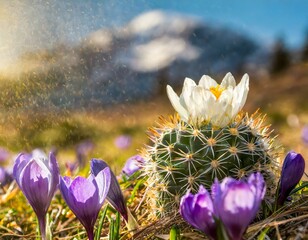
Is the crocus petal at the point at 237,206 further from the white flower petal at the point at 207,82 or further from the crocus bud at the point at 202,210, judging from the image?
the white flower petal at the point at 207,82

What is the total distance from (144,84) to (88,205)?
7854mm

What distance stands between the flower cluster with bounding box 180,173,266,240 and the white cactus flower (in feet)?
1.06

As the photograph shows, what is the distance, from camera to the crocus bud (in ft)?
2.90

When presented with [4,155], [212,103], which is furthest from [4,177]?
[4,155]

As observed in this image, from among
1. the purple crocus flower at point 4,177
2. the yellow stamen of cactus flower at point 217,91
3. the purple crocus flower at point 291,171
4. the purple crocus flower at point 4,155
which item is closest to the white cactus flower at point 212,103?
the yellow stamen of cactus flower at point 217,91

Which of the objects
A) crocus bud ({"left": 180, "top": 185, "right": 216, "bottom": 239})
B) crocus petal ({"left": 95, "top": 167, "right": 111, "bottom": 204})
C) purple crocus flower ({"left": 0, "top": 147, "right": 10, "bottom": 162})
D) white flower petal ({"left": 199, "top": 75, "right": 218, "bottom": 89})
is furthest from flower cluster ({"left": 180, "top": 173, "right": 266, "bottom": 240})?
purple crocus flower ({"left": 0, "top": 147, "right": 10, "bottom": 162})

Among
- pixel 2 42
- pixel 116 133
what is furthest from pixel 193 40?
pixel 2 42

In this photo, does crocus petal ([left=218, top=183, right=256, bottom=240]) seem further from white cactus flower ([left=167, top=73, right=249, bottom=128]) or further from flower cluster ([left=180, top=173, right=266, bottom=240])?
white cactus flower ([left=167, top=73, right=249, bottom=128])

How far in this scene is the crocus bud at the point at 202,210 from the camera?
883mm

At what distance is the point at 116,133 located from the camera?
22.6 feet

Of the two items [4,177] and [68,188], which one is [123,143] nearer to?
[4,177]

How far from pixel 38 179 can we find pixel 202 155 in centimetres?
30

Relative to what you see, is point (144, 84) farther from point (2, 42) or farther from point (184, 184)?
point (184, 184)

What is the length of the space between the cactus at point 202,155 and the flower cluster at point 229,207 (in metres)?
0.29
